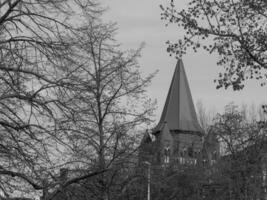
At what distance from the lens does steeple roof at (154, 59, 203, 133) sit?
90.4 metres

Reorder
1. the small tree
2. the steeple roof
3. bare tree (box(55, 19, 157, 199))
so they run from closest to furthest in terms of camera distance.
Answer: bare tree (box(55, 19, 157, 199)) < the small tree < the steeple roof

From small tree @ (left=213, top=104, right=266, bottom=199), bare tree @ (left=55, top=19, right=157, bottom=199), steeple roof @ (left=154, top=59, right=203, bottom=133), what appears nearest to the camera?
bare tree @ (left=55, top=19, right=157, bottom=199)

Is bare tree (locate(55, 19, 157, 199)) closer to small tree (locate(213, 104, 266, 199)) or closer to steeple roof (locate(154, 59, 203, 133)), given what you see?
small tree (locate(213, 104, 266, 199))

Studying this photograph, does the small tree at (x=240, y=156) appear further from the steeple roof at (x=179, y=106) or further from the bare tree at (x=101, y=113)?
the steeple roof at (x=179, y=106)

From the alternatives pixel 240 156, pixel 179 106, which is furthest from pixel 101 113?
pixel 179 106

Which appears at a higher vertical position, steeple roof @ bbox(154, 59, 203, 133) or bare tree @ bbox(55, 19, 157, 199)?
steeple roof @ bbox(154, 59, 203, 133)

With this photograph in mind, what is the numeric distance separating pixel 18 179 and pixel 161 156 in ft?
62.1

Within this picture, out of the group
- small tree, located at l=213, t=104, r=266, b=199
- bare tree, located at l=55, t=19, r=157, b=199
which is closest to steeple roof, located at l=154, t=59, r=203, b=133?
small tree, located at l=213, t=104, r=266, b=199

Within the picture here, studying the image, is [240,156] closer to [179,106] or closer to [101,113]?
[101,113]

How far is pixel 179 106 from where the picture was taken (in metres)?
90.6

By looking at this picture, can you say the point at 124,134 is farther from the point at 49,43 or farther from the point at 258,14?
the point at 258,14

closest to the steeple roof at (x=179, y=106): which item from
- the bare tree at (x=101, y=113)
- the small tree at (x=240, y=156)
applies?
the small tree at (x=240, y=156)

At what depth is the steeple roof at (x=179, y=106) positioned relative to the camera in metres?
90.4

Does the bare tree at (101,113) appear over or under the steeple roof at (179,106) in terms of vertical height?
under
